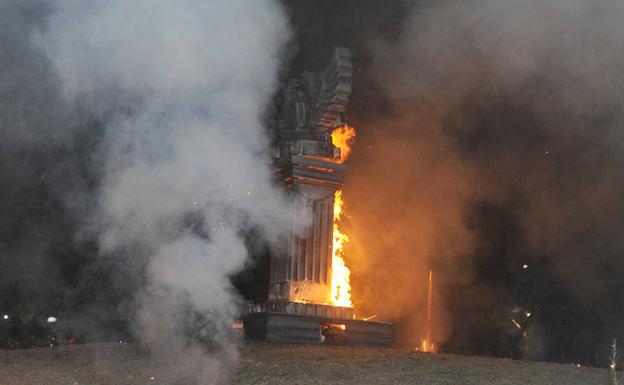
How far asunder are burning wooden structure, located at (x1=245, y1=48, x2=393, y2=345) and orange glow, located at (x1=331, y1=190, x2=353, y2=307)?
0.01 meters

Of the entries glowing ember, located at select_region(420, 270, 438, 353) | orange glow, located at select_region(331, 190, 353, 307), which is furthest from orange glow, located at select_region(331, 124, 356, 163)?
glowing ember, located at select_region(420, 270, 438, 353)

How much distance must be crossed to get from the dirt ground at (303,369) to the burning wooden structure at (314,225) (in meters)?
1.54

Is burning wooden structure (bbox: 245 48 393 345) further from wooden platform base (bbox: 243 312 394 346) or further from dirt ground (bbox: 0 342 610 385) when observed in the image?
dirt ground (bbox: 0 342 610 385)

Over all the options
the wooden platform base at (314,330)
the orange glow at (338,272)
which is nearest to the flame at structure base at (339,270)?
the orange glow at (338,272)

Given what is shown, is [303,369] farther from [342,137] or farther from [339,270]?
[342,137]

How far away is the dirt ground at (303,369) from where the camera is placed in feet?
16.6

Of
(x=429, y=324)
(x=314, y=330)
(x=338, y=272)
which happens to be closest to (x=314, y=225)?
(x=338, y=272)

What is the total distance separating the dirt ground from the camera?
5.05m

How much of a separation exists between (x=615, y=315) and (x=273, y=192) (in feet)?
28.7

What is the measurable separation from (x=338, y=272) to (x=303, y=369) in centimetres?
362

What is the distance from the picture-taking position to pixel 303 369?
5.29 metres

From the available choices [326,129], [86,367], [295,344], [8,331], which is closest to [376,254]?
[326,129]

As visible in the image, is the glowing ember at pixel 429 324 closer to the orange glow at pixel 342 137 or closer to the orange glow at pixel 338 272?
the orange glow at pixel 342 137

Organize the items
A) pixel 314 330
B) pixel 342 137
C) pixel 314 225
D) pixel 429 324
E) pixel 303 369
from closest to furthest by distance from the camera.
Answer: pixel 303 369
pixel 314 330
pixel 314 225
pixel 342 137
pixel 429 324
